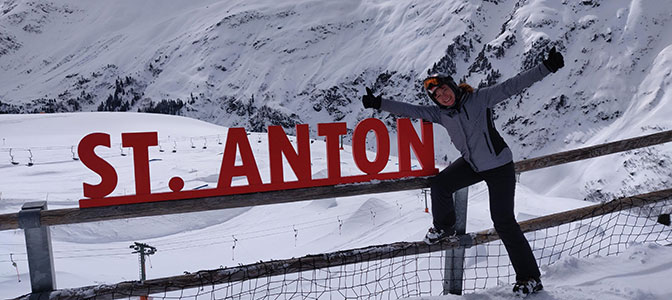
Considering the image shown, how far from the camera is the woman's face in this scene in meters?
3.51

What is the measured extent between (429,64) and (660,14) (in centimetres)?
4309

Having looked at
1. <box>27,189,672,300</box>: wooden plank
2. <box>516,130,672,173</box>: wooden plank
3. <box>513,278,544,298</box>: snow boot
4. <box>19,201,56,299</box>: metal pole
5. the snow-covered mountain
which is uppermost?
the snow-covered mountain

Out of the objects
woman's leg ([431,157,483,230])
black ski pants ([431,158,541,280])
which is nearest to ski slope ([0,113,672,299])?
woman's leg ([431,157,483,230])

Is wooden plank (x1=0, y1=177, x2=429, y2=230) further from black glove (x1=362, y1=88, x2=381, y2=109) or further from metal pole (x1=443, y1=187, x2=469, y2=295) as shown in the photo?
black glove (x1=362, y1=88, x2=381, y2=109)

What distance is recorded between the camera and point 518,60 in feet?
299

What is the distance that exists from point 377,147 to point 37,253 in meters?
2.75

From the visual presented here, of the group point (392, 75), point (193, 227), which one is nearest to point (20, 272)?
point (193, 227)

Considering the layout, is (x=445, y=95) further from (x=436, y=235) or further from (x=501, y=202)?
(x=436, y=235)

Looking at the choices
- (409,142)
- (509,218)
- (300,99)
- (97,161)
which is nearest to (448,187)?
(509,218)

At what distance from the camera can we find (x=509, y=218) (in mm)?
3541

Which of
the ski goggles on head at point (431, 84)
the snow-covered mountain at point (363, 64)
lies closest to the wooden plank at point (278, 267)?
the ski goggles on head at point (431, 84)

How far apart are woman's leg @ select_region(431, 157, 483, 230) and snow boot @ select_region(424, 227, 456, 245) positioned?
0.04m

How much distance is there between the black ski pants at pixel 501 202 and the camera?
3.53m

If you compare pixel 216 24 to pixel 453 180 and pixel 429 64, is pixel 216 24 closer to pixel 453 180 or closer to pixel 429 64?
pixel 429 64
